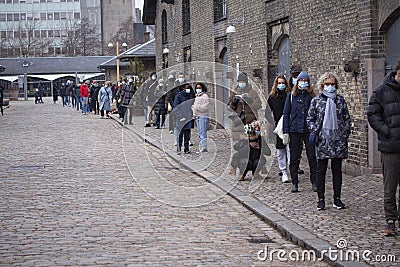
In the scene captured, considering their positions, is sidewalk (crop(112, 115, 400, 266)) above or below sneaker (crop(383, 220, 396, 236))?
below

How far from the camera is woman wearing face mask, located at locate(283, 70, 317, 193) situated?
11.5 meters

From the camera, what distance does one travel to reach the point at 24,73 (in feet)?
281

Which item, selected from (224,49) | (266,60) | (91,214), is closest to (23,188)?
(91,214)

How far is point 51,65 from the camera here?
8906 centimetres

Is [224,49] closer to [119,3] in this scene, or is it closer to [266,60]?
[266,60]

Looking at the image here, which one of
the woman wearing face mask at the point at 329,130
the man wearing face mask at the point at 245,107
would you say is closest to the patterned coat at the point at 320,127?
the woman wearing face mask at the point at 329,130

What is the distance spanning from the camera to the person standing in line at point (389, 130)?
8.20 metres

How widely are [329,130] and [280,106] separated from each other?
329cm

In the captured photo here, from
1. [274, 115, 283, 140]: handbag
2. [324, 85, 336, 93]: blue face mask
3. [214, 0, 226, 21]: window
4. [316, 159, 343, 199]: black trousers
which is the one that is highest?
[214, 0, 226, 21]: window

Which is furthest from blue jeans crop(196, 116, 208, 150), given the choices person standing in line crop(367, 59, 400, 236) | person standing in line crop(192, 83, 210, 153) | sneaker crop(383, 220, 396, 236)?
sneaker crop(383, 220, 396, 236)

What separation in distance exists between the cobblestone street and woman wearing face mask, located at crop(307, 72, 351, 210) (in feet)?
3.79

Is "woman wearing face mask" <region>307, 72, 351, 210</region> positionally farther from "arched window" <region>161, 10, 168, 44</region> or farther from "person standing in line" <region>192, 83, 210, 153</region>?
"arched window" <region>161, 10, 168, 44</region>

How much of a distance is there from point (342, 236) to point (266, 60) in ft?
38.4

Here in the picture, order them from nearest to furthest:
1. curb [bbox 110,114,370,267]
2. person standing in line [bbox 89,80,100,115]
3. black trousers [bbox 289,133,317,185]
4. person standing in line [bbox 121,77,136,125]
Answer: curb [bbox 110,114,370,267] → black trousers [bbox 289,133,317,185] → person standing in line [bbox 121,77,136,125] → person standing in line [bbox 89,80,100,115]
